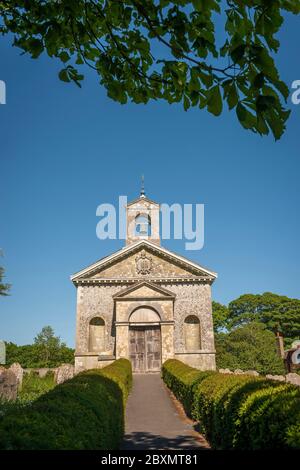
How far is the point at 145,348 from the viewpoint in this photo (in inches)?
1062

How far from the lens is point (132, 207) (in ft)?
103

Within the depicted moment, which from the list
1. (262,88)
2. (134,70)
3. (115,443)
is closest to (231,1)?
(262,88)

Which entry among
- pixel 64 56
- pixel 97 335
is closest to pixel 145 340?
pixel 97 335

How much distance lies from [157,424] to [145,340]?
14842mm

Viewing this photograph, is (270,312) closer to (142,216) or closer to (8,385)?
(142,216)

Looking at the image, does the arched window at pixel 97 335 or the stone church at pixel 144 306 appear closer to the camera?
the stone church at pixel 144 306

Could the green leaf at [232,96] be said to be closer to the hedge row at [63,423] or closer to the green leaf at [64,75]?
the green leaf at [64,75]

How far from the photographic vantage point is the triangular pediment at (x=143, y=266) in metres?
29.6

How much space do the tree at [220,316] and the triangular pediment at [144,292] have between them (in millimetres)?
37025

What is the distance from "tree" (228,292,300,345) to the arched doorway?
33.4 metres

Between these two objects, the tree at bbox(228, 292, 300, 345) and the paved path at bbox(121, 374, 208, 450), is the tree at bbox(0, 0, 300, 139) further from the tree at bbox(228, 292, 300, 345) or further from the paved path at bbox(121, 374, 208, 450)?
the tree at bbox(228, 292, 300, 345)

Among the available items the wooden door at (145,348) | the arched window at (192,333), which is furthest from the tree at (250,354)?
the wooden door at (145,348)

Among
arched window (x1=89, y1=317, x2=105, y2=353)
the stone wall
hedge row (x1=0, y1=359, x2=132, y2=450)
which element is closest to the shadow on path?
hedge row (x1=0, y1=359, x2=132, y2=450)
